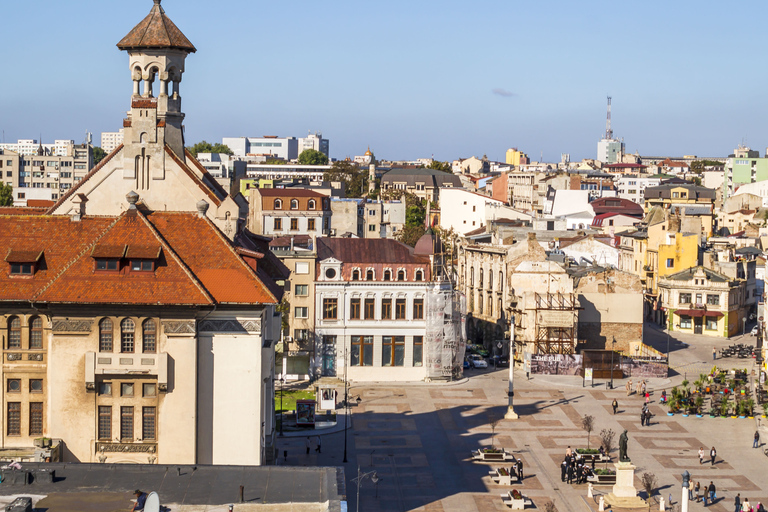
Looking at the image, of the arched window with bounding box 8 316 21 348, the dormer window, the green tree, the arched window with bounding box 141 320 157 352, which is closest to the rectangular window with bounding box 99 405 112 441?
the arched window with bounding box 141 320 157 352

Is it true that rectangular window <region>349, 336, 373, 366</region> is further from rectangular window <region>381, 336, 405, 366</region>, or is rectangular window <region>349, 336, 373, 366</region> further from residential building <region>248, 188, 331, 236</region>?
residential building <region>248, 188, 331, 236</region>

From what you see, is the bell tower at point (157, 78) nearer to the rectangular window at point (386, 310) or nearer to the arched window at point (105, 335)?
the arched window at point (105, 335)

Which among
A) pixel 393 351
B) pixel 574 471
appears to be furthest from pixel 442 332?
pixel 574 471

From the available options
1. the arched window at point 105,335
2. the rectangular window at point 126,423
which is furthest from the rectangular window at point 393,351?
the arched window at point 105,335

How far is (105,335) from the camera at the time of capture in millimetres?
50531

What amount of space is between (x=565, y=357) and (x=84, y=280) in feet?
195

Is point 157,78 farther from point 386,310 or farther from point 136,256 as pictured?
point 386,310

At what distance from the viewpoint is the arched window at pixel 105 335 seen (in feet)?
165

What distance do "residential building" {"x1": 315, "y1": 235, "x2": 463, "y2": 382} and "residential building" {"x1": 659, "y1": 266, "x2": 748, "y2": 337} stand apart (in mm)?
45994

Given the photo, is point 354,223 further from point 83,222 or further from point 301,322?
point 83,222

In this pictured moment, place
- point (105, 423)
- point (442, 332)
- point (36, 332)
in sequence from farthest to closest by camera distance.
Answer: point (442, 332)
point (36, 332)
point (105, 423)

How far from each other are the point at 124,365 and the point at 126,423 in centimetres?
273

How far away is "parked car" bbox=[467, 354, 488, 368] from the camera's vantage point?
105m

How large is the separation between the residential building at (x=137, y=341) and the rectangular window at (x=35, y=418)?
0.05 m
